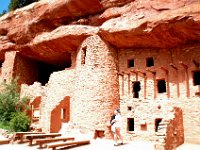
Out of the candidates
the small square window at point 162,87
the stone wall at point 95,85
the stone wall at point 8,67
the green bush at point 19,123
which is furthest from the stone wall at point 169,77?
the stone wall at point 8,67

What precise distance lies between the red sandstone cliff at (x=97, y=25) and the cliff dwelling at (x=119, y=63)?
0.16 ft

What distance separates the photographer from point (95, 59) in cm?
1786

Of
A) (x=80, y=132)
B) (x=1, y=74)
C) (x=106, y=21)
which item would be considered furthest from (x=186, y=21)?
(x=1, y=74)

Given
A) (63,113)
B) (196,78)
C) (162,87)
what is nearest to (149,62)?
(162,87)

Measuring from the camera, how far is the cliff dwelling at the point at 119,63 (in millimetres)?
15086

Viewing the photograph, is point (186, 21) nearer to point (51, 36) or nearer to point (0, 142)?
point (51, 36)

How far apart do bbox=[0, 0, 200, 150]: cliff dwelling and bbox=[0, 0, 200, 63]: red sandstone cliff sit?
0.05 metres

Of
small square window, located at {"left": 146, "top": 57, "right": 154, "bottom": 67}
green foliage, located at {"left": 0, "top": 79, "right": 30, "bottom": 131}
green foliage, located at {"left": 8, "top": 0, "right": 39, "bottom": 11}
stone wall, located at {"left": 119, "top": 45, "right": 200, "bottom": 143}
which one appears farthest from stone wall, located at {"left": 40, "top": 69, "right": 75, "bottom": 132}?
green foliage, located at {"left": 8, "top": 0, "right": 39, "bottom": 11}

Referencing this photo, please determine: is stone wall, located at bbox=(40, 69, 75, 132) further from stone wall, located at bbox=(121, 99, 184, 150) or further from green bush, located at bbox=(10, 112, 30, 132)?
stone wall, located at bbox=(121, 99, 184, 150)

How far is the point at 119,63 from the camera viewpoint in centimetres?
1831

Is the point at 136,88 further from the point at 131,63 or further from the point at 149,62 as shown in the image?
the point at 149,62

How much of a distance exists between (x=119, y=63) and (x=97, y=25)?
278 cm

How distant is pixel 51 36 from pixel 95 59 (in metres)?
3.75

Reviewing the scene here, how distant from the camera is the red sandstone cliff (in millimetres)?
15039
